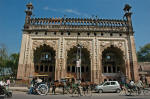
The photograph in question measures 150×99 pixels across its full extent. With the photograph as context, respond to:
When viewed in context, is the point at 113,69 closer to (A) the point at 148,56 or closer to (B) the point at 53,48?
(B) the point at 53,48

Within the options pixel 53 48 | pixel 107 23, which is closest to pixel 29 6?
pixel 53 48

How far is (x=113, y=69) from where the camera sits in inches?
1199

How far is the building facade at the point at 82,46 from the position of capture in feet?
90.3

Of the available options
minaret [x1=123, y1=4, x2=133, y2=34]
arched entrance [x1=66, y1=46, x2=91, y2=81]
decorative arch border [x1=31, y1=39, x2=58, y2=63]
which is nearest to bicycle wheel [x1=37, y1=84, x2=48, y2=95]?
decorative arch border [x1=31, y1=39, x2=58, y2=63]

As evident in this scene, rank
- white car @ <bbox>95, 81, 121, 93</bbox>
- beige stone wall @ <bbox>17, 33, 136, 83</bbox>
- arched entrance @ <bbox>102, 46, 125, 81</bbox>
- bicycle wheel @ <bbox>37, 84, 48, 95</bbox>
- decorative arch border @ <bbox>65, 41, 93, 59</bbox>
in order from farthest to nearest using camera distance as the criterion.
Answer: arched entrance @ <bbox>102, 46, 125, 81</bbox>
decorative arch border @ <bbox>65, 41, 93, 59</bbox>
beige stone wall @ <bbox>17, 33, 136, 83</bbox>
white car @ <bbox>95, 81, 121, 93</bbox>
bicycle wheel @ <bbox>37, 84, 48, 95</bbox>

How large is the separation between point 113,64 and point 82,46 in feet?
31.4

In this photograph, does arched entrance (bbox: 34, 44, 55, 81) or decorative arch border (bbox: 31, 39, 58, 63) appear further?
arched entrance (bbox: 34, 44, 55, 81)

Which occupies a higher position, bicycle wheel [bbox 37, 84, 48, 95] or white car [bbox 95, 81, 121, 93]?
bicycle wheel [bbox 37, 84, 48, 95]

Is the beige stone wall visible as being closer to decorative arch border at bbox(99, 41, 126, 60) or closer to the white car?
decorative arch border at bbox(99, 41, 126, 60)

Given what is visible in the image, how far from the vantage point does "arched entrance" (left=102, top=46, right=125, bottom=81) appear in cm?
2873

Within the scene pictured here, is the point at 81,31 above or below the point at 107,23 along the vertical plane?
below

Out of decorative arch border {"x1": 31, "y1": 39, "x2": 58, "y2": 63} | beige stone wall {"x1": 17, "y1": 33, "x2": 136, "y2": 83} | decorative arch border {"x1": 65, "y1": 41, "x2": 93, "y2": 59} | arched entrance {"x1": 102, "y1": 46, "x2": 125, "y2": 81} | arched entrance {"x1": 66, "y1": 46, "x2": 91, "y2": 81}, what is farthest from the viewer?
arched entrance {"x1": 66, "y1": 46, "x2": 91, "y2": 81}

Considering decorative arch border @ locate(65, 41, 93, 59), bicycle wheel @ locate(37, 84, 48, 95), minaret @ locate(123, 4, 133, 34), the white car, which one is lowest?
the white car

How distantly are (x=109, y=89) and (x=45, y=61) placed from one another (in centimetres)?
1801
